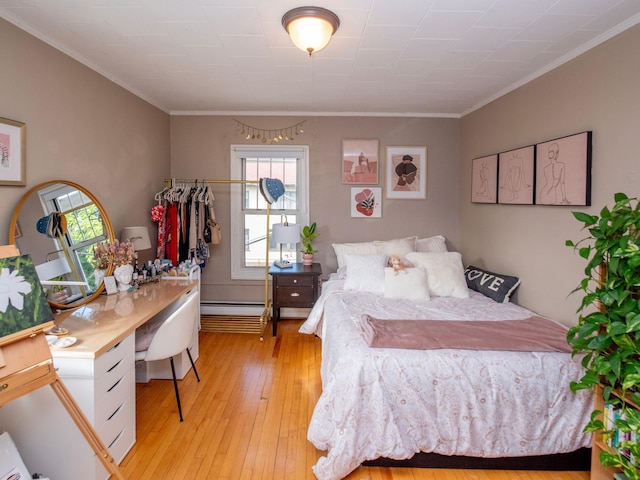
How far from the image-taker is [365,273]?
11.2 feet

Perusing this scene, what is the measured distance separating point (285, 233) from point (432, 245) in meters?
1.59

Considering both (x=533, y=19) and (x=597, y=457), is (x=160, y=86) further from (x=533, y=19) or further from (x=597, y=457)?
(x=597, y=457)

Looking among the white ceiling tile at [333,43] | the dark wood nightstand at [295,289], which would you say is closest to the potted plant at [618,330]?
the white ceiling tile at [333,43]

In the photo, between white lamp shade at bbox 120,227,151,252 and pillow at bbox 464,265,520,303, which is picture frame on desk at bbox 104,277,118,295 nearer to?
white lamp shade at bbox 120,227,151,252

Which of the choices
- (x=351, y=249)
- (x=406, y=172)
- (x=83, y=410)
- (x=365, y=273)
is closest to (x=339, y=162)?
(x=406, y=172)

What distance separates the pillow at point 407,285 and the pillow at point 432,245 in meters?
0.82

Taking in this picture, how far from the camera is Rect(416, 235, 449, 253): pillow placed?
3.98 meters

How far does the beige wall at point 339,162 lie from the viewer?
13.9 ft

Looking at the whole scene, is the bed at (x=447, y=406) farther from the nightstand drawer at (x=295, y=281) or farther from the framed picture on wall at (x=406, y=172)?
the framed picture on wall at (x=406, y=172)

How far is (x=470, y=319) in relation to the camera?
2.63 metres

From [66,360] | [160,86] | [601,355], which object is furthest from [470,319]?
[160,86]

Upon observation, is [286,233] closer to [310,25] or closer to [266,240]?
[266,240]

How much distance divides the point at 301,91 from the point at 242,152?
120 cm

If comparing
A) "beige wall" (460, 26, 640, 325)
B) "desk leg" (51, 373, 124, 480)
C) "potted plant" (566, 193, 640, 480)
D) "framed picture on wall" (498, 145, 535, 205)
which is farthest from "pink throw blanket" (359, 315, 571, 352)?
"desk leg" (51, 373, 124, 480)
